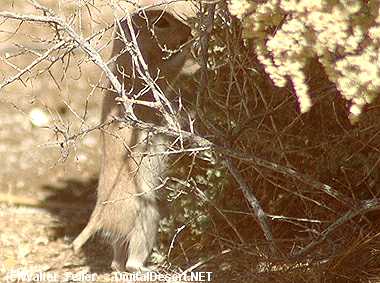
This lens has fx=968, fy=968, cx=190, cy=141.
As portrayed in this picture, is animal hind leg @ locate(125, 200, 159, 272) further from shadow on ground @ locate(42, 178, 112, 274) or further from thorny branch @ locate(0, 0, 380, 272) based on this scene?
thorny branch @ locate(0, 0, 380, 272)

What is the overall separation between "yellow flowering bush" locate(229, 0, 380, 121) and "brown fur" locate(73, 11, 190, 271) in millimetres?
1978

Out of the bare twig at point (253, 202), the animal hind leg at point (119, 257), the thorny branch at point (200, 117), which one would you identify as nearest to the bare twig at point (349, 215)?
the thorny branch at point (200, 117)

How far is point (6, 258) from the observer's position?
22.7ft

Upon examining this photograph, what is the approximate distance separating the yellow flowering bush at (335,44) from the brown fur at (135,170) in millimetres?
1978

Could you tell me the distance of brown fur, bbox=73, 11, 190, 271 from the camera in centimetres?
606

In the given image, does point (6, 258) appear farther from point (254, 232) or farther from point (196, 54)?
point (196, 54)

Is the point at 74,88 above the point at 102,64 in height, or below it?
above

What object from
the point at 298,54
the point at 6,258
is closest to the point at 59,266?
the point at 6,258

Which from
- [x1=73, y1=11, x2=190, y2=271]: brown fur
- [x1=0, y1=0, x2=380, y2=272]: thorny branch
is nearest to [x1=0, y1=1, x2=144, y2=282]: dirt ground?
[x1=73, y1=11, x2=190, y2=271]: brown fur

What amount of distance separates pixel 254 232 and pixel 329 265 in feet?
3.06

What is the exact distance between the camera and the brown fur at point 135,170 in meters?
6.06

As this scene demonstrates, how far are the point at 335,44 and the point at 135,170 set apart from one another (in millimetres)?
2253

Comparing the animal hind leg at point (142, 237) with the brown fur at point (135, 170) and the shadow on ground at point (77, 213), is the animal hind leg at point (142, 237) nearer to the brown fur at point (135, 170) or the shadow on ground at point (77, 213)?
the brown fur at point (135, 170)

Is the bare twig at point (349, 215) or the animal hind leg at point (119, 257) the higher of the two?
the bare twig at point (349, 215)
